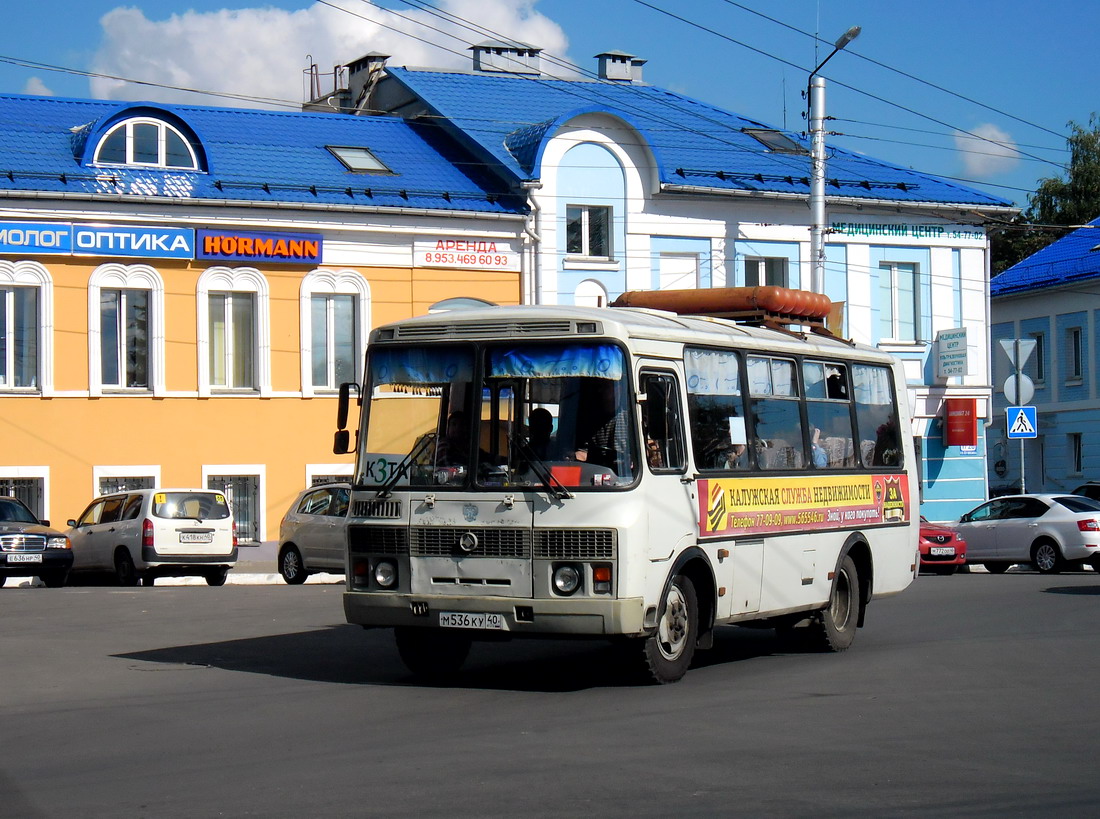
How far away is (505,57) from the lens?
44.2 metres

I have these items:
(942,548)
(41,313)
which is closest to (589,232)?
(942,548)

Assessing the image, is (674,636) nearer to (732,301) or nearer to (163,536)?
(732,301)

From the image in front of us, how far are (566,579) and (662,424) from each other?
1471 mm

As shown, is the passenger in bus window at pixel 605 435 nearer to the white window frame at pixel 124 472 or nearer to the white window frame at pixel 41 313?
the white window frame at pixel 41 313

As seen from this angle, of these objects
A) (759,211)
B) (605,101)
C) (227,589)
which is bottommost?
(227,589)

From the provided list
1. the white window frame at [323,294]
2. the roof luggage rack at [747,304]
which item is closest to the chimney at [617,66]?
the white window frame at [323,294]

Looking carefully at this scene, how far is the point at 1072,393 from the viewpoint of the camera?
5191 centimetres

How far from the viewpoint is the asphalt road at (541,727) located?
7.66 metres

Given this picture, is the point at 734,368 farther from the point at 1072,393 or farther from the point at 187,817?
the point at 1072,393

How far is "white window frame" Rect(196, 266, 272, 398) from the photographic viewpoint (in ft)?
107

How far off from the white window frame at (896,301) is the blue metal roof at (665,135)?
1.75 m

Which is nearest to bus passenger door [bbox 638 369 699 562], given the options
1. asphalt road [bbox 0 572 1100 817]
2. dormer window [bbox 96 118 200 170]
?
asphalt road [bbox 0 572 1100 817]

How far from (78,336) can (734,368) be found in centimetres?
2128

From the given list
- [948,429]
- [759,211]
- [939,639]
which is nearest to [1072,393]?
[948,429]
